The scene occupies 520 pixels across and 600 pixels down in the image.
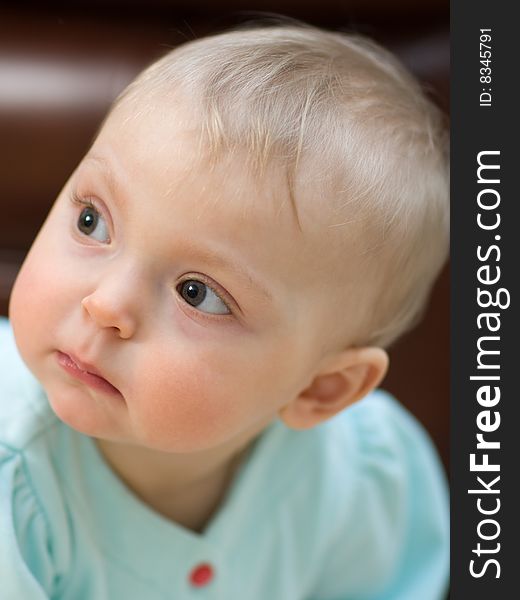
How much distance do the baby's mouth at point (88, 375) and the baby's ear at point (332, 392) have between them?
6.5 inches

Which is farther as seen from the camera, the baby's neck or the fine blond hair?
the baby's neck

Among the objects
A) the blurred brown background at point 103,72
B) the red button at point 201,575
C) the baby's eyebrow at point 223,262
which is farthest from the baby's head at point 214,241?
the blurred brown background at point 103,72

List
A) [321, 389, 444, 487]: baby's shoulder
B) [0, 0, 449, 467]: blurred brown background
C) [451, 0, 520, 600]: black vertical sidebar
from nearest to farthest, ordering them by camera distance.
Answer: [451, 0, 520, 600]: black vertical sidebar < [321, 389, 444, 487]: baby's shoulder < [0, 0, 449, 467]: blurred brown background

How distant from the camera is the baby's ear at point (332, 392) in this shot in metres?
0.75

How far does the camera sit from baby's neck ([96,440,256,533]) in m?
0.76

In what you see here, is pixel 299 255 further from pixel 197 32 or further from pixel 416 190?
pixel 197 32

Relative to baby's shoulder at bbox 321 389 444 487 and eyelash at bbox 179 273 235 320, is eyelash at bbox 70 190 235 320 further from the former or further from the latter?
baby's shoulder at bbox 321 389 444 487

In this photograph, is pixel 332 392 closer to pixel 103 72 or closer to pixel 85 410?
pixel 85 410

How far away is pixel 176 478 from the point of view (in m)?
0.78

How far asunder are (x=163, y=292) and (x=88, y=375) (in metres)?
0.08

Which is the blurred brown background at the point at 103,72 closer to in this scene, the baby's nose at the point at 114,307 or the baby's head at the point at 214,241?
the baby's head at the point at 214,241

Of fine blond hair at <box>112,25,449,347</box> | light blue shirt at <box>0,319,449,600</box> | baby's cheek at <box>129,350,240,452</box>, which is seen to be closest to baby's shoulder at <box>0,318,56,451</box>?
light blue shirt at <box>0,319,449,600</box>

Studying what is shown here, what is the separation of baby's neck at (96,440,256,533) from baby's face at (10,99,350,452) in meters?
0.09

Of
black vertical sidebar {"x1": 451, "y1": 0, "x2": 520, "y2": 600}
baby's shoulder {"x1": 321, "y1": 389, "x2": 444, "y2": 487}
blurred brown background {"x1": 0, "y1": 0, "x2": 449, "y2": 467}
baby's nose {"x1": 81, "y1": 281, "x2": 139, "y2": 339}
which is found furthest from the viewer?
blurred brown background {"x1": 0, "y1": 0, "x2": 449, "y2": 467}
